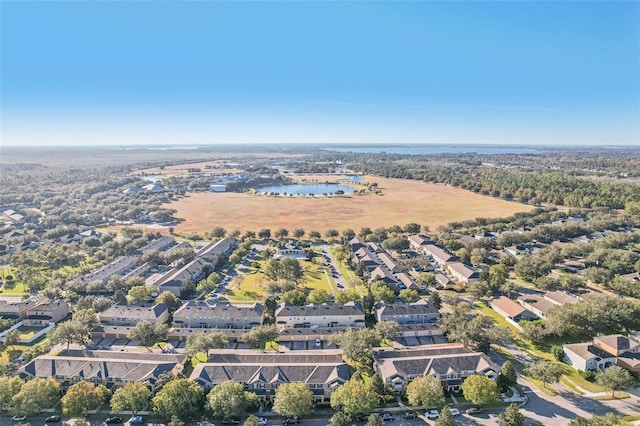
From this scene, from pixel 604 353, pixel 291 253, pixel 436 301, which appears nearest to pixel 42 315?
pixel 291 253

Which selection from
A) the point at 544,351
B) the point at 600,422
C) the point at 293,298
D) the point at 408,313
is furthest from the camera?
the point at 293,298

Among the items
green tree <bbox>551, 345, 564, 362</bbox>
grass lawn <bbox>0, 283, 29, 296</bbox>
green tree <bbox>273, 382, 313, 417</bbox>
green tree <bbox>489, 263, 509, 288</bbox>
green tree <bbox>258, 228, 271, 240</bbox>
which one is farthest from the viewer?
green tree <bbox>258, 228, 271, 240</bbox>

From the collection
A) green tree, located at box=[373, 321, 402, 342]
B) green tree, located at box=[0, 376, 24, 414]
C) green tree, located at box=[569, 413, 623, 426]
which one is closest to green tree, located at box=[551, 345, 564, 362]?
green tree, located at box=[569, 413, 623, 426]

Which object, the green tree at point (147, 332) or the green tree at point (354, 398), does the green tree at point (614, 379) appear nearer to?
the green tree at point (354, 398)

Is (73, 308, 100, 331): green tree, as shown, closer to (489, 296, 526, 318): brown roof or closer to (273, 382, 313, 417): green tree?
(273, 382, 313, 417): green tree

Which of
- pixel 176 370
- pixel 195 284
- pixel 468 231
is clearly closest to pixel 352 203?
pixel 468 231

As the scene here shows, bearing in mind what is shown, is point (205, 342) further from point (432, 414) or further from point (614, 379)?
point (614, 379)
